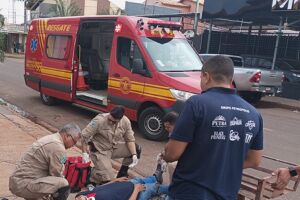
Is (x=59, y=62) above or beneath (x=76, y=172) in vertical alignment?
above

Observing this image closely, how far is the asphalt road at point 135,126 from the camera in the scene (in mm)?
7133

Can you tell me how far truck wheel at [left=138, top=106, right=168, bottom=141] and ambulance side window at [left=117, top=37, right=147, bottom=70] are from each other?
0.96 meters

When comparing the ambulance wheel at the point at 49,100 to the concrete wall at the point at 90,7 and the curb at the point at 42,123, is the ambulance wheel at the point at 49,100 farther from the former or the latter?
the concrete wall at the point at 90,7

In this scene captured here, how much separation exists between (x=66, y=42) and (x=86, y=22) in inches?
32.5

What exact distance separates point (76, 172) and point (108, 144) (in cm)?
83

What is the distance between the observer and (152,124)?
7777mm

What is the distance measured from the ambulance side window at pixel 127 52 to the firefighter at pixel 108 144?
8.81 feet

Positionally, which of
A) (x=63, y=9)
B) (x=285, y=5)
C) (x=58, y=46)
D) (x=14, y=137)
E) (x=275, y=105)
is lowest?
(x=275, y=105)

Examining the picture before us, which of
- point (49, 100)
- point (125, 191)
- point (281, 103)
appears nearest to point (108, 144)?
point (125, 191)

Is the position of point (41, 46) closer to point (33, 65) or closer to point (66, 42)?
point (33, 65)

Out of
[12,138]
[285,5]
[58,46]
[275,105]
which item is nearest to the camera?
[12,138]

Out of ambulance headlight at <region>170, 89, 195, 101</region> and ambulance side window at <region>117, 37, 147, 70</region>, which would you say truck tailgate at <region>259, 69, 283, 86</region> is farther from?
ambulance headlight at <region>170, 89, 195, 101</region>

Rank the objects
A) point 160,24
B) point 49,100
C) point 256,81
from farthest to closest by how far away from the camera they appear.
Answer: point 256,81 < point 49,100 < point 160,24

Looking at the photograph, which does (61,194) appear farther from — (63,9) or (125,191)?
(63,9)
